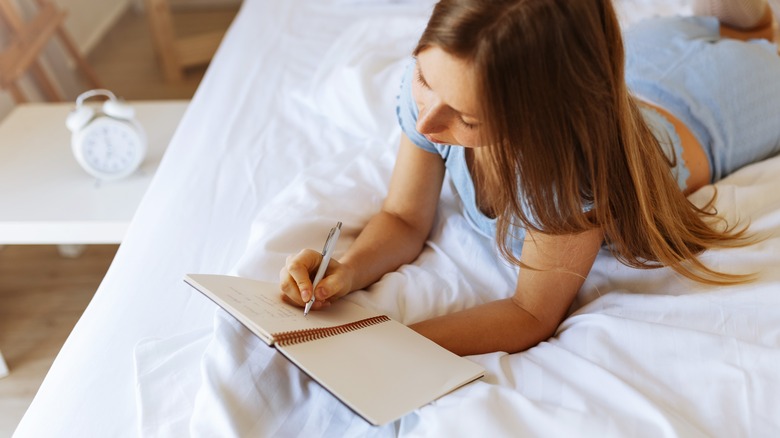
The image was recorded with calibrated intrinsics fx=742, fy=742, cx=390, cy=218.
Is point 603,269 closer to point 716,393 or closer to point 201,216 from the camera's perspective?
point 716,393

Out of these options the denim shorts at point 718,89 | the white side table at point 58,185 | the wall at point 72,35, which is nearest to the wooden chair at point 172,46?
the wall at point 72,35

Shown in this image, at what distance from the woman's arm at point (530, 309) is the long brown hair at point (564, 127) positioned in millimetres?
28

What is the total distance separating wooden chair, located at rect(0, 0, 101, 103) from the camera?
67.2 inches

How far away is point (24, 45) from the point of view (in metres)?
1.79

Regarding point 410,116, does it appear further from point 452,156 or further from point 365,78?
point 365,78

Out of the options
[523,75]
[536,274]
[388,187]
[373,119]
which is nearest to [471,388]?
[536,274]

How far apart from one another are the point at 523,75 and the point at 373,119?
659 millimetres

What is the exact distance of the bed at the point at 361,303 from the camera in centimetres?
68

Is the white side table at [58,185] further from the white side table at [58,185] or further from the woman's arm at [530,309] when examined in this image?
the woman's arm at [530,309]

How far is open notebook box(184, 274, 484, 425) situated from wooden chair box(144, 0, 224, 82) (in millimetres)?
1889

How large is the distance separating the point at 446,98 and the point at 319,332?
0.85ft

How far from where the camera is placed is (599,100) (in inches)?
26.8

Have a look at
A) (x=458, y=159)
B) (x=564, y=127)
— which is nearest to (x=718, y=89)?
(x=458, y=159)

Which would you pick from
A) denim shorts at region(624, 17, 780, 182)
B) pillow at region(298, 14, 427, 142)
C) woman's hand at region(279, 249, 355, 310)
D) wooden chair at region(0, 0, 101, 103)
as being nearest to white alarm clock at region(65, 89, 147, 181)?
pillow at region(298, 14, 427, 142)
